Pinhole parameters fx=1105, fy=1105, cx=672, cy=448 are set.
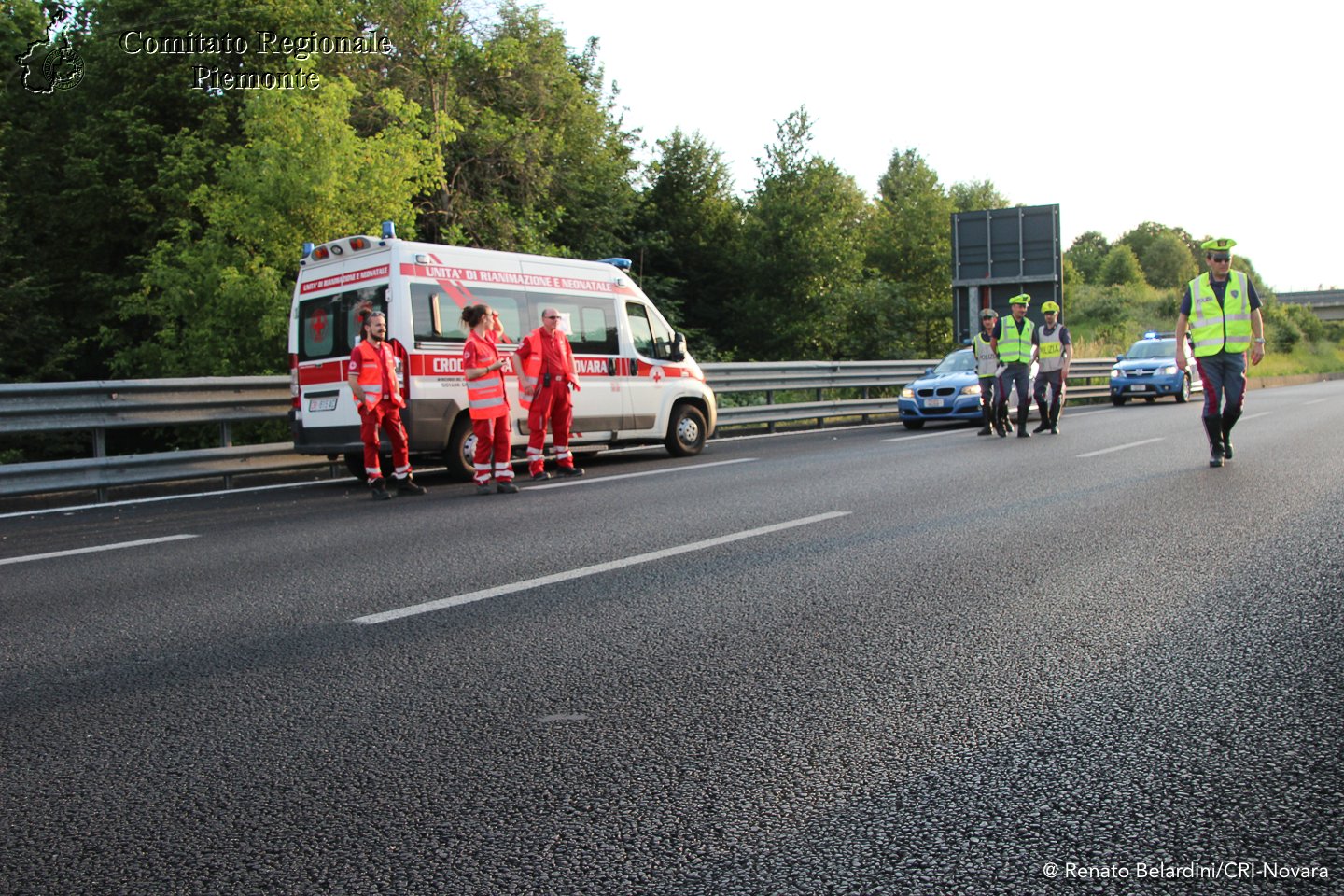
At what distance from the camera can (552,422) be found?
489 inches

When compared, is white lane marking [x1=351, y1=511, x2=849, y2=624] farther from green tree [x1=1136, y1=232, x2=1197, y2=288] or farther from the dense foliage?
green tree [x1=1136, y1=232, x2=1197, y2=288]

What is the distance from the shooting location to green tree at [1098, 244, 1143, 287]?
337ft

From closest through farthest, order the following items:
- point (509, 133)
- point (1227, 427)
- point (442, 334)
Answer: point (1227, 427) < point (442, 334) < point (509, 133)

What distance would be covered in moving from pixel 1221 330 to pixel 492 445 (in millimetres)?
6952

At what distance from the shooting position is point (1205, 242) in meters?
9.87

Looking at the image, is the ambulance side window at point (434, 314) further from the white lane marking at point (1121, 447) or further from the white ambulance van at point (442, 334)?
the white lane marking at point (1121, 447)

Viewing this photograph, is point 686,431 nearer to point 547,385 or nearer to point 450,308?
point 547,385

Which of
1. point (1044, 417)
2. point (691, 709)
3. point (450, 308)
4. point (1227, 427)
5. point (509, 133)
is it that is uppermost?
point (509, 133)

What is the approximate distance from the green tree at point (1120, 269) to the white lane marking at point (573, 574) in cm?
10340

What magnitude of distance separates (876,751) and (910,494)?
234 inches

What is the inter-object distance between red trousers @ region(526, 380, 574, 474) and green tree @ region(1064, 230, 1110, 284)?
101 metres

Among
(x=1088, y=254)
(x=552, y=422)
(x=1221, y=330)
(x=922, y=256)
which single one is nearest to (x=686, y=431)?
(x=552, y=422)

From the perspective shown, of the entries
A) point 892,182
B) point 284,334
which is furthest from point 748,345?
point 892,182

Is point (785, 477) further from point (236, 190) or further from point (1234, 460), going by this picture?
point (236, 190)
